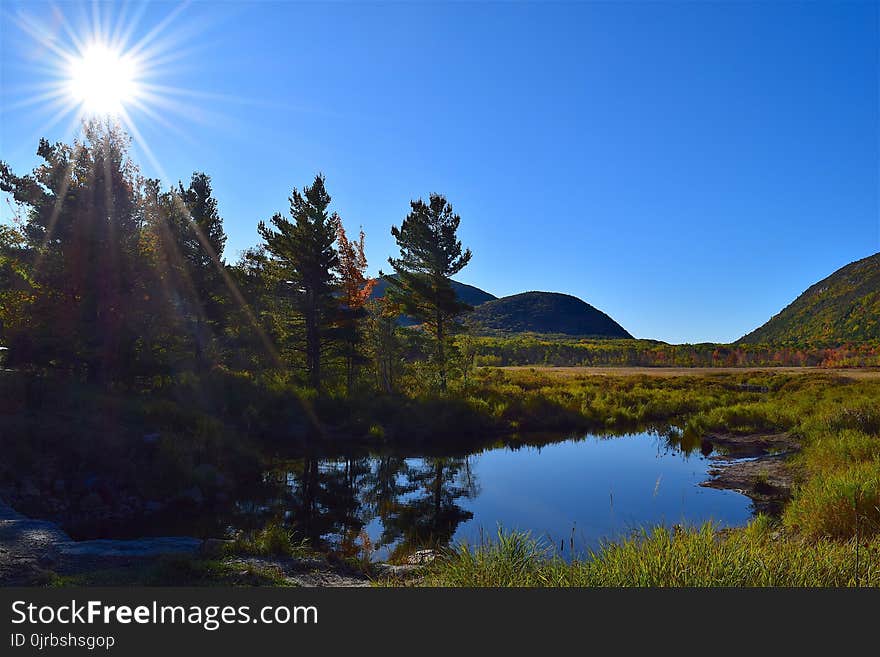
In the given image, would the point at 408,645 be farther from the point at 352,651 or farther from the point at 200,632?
the point at 200,632

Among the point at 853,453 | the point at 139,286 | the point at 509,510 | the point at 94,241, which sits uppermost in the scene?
the point at 94,241

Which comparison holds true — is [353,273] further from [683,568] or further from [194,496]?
[683,568]

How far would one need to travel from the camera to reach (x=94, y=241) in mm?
19031

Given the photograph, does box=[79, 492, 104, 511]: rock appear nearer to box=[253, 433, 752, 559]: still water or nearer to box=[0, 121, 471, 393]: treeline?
box=[253, 433, 752, 559]: still water

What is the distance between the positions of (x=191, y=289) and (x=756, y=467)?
27930 mm

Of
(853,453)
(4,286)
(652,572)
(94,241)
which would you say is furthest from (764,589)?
(4,286)

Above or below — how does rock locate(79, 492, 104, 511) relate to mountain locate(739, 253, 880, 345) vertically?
below

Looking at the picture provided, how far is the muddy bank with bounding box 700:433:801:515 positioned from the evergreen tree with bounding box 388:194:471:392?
1663 centimetres

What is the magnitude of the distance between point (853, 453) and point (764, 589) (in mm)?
13042

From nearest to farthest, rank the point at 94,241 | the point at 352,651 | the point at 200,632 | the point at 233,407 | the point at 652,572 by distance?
the point at 352,651
the point at 200,632
the point at 652,572
the point at 94,241
the point at 233,407

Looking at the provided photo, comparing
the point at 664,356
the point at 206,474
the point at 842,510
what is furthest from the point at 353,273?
the point at 664,356

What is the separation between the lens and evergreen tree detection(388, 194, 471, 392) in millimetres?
32969

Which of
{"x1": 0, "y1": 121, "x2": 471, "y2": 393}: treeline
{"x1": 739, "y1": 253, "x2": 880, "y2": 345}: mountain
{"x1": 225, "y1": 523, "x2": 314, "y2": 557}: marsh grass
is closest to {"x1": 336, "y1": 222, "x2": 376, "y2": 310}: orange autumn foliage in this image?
{"x1": 0, "y1": 121, "x2": 471, "y2": 393}: treeline

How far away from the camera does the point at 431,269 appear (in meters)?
33.9
